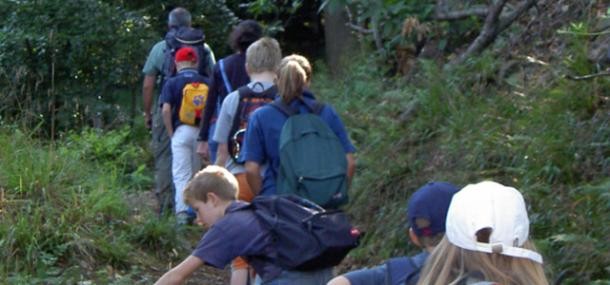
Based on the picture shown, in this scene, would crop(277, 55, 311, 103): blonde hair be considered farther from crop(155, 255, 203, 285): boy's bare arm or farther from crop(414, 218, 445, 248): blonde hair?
crop(414, 218, 445, 248): blonde hair

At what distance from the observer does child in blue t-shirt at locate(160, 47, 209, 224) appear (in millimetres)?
9805

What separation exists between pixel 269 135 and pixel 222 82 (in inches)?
84.9

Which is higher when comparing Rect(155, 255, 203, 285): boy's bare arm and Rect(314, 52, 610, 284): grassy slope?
Rect(155, 255, 203, 285): boy's bare arm

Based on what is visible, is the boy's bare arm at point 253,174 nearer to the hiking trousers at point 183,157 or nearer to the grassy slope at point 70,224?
the grassy slope at point 70,224

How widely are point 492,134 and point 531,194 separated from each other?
3.79ft

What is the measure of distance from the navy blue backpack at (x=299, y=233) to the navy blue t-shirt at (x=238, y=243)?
1.5 inches

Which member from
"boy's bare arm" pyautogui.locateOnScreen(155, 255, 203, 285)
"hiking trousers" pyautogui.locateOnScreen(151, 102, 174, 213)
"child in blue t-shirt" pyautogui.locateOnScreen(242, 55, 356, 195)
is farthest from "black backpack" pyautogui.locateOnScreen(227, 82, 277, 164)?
"hiking trousers" pyautogui.locateOnScreen(151, 102, 174, 213)

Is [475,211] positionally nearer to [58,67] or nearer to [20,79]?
[20,79]

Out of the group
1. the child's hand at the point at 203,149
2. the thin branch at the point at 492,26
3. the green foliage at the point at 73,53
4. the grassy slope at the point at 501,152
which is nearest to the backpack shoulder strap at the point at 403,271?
the grassy slope at the point at 501,152

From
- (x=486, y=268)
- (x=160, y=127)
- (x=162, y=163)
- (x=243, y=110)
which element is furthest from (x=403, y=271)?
(x=162, y=163)

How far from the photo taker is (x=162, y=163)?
35.5 ft

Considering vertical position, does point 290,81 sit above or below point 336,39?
above

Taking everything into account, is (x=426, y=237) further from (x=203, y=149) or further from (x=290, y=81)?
(x=203, y=149)

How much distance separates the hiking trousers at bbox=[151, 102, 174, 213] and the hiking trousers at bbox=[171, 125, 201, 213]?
1.89 ft
